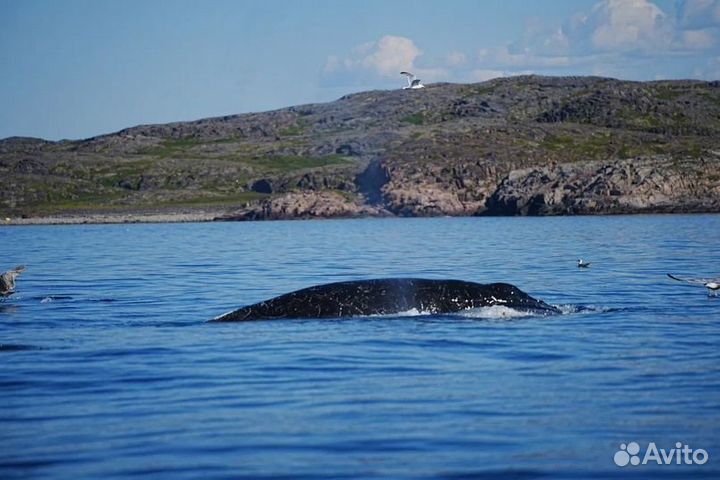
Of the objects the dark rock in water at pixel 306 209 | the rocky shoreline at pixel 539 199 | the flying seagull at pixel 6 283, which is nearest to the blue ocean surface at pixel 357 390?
the flying seagull at pixel 6 283

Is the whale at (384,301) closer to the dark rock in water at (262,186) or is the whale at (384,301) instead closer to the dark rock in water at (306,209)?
the dark rock in water at (306,209)

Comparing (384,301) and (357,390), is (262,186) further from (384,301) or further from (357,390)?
(357,390)

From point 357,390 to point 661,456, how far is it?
4500 millimetres

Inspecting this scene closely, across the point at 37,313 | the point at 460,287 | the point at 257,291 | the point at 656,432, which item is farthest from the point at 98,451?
the point at 257,291

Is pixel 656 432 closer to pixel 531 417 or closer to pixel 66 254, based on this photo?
pixel 531 417

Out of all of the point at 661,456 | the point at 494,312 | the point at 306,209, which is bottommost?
the point at 306,209

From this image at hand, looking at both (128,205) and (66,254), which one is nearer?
(66,254)

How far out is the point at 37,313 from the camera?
24969 mm

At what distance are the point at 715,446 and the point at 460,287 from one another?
10.9m

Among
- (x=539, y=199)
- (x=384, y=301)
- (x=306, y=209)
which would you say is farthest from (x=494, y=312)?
(x=306, y=209)

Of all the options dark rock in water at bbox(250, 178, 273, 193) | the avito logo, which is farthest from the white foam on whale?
dark rock in water at bbox(250, 178, 273, 193)

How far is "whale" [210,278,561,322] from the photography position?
21266 mm

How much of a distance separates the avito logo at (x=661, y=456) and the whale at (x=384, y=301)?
10405 mm

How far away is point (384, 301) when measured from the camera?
69.9 ft
